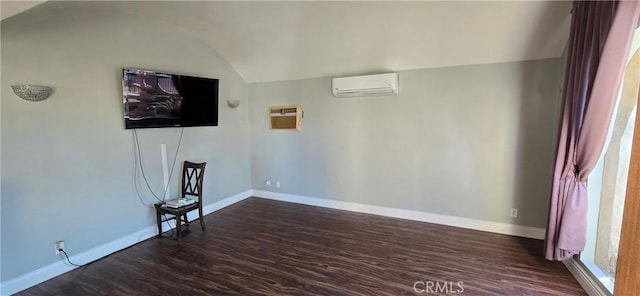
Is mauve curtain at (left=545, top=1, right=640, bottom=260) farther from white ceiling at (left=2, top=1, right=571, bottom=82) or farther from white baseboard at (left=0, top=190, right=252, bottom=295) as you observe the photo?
white baseboard at (left=0, top=190, right=252, bottom=295)

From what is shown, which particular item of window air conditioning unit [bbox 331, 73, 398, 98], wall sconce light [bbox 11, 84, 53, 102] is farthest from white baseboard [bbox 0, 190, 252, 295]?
window air conditioning unit [bbox 331, 73, 398, 98]

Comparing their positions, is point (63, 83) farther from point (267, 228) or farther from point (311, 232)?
point (311, 232)

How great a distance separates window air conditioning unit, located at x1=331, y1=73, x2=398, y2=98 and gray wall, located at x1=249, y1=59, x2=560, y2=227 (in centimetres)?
14

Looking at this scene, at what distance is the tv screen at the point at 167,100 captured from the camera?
120 inches

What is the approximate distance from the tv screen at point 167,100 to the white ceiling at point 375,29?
700 mm

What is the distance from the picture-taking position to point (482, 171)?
11.4 ft

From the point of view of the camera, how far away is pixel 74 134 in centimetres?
276

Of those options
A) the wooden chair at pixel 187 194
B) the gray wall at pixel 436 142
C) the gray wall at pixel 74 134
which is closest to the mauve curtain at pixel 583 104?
the gray wall at pixel 436 142

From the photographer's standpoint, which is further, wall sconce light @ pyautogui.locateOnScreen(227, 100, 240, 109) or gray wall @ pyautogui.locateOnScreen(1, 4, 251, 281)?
wall sconce light @ pyautogui.locateOnScreen(227, 100, 240, 109)

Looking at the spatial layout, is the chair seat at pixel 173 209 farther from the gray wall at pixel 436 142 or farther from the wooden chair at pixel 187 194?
the gray wall at pixel 436 142

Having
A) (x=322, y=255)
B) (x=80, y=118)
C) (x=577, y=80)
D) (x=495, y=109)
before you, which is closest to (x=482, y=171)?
(x=495, y=109)

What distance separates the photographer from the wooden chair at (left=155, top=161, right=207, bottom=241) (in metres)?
3.37

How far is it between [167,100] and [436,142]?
3400 millimetres

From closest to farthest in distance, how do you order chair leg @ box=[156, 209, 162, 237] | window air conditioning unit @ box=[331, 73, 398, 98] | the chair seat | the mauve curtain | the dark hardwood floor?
1. the mauve curtain
2. the dark hardwood floor
3. the chair seat
4. chair leg @ box=[156, 209, 162, 237]
5. window air conditioning unit @ box=[331, 73, 398, 98]
